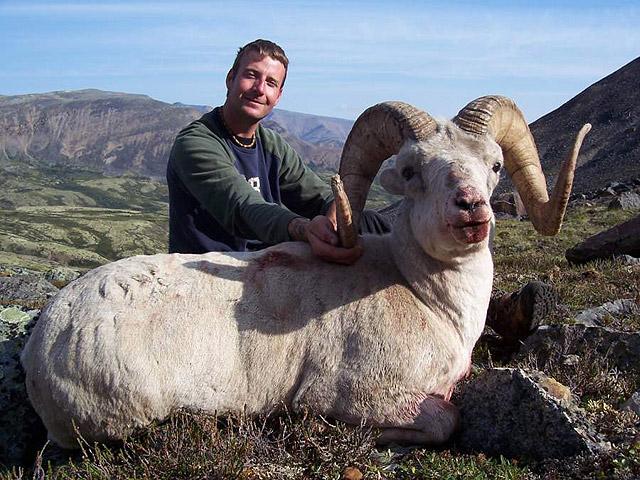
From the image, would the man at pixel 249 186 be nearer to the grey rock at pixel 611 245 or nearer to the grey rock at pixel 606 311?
the grey rock at pixel 606 311

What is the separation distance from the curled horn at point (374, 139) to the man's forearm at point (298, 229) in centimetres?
51

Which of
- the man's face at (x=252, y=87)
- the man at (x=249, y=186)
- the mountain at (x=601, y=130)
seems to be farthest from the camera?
the mountain at (x=601, y=130)

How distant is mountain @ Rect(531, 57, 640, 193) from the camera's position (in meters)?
61.7

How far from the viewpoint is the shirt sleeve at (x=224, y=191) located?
7266 millimetres

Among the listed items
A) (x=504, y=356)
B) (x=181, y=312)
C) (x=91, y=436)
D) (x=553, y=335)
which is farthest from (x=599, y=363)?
(x=91, y=436)

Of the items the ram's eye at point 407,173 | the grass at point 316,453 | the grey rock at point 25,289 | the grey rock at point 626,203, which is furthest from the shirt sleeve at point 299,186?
the grey rock at point 626,203

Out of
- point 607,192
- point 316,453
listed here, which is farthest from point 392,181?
point 607,192

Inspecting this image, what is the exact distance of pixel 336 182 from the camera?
5727 mm

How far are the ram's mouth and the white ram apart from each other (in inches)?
0.7

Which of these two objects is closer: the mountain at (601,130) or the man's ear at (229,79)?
the man's ear at (229,79)

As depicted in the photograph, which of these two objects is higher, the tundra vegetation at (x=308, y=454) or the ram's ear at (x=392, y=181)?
the ram's ear at (x=392, y=181)

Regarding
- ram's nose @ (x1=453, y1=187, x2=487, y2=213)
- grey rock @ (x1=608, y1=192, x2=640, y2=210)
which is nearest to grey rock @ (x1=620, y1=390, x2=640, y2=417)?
ram's nose @ (x1=453, y1=187, x2=487, y2=213)

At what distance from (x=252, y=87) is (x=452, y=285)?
13.3 ft

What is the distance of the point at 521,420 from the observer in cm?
554
